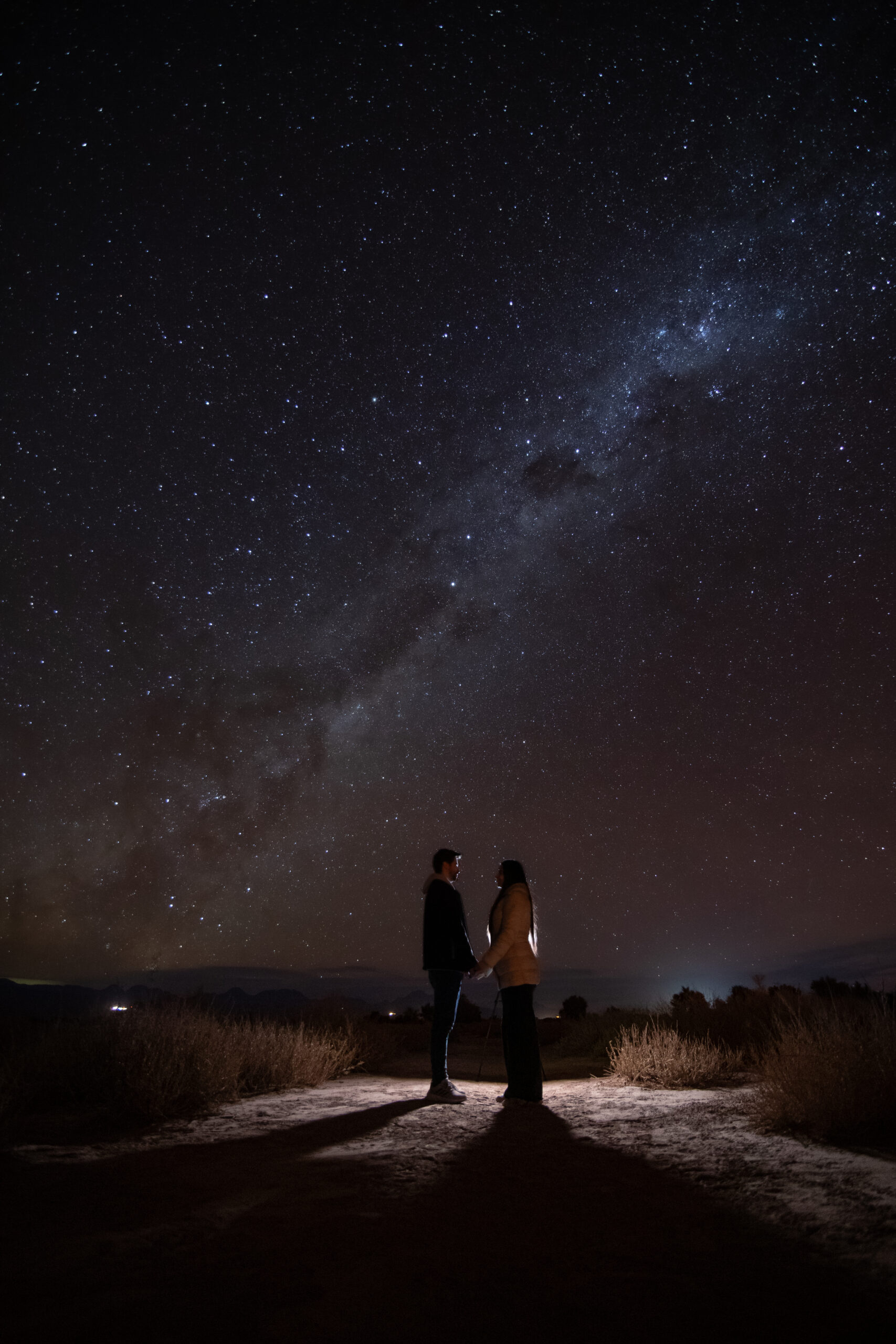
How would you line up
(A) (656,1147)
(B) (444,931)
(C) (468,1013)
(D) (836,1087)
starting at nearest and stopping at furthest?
(A) (656,1147)
(D) (836,1087)
(B) (444,931)
(C) (468,1013)

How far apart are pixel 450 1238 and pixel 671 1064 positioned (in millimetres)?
5626

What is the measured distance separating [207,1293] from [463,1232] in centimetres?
108

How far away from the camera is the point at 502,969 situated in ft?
20.3

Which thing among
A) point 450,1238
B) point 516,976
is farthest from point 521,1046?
point 450,1238

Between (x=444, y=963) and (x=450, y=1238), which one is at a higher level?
(x=444, y=963)

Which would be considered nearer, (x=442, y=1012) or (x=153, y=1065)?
(x=153, y=1065)

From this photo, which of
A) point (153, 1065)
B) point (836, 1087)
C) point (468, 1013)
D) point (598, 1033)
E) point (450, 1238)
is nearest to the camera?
point (450, 1238)

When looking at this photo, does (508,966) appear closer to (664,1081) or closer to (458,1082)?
(664,1081)

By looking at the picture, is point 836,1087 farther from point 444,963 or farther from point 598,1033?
point 598,1033

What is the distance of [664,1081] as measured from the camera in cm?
730

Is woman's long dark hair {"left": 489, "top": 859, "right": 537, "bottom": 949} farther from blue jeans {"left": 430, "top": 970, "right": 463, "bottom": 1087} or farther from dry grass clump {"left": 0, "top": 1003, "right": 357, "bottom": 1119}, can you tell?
dry grass clump {"left": 0, "top": 1003, "right": 357, "bottom": 1119}

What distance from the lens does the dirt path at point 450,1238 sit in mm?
2105

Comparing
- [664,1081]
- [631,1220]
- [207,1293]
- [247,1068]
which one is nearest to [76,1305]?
[207,1293]

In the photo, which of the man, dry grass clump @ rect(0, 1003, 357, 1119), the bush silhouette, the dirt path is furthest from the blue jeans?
the bush silhouette
